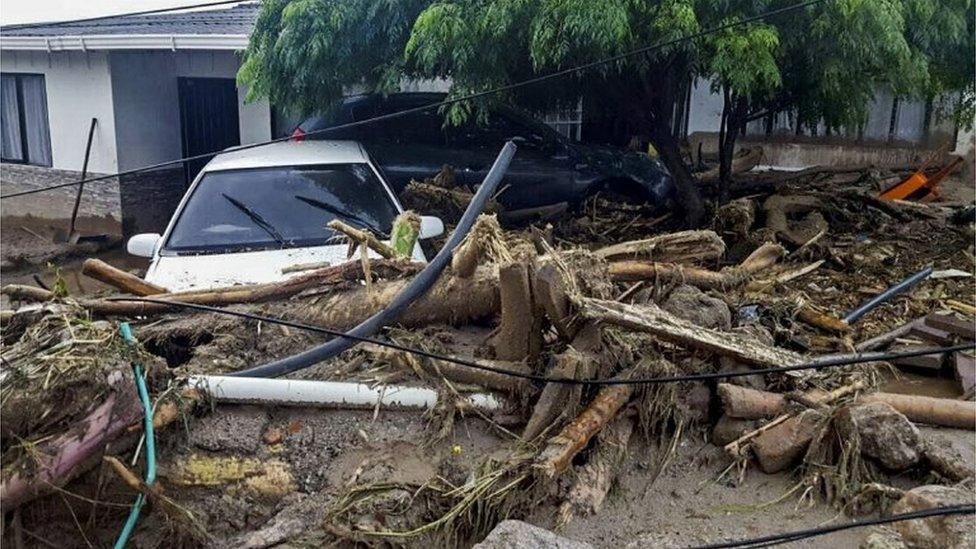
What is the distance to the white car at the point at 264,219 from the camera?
5582 millimetres

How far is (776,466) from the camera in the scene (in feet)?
14.5

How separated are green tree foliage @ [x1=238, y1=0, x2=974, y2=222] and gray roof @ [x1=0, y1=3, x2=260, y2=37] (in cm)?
228

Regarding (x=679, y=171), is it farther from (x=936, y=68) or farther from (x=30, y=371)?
(x=30, y=371)

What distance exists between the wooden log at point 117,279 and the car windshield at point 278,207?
0.82 meters

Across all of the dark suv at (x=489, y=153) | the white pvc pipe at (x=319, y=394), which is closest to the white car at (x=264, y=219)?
the white pvc pipe at (x=319, y=394)

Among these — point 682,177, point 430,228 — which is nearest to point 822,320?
point 430,228

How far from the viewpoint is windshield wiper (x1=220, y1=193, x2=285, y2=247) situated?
590 cm

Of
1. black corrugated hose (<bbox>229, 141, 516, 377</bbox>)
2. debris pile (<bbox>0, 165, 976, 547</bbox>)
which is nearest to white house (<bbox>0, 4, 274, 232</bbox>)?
black corrugated hose (<bbox>229, 141, 516, 377</bbox>)

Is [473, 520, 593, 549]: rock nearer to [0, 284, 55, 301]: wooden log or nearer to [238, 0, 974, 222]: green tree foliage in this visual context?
[0, 284, 55, 301]: wooden log

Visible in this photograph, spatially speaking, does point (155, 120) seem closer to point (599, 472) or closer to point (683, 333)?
point (683, 333)

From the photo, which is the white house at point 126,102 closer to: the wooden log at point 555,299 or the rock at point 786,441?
the wooden log at point 555,299

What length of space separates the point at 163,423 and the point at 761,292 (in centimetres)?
481

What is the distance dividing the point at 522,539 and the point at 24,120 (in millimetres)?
12439

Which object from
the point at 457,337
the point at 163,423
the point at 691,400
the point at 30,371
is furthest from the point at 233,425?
the point at 691,400
